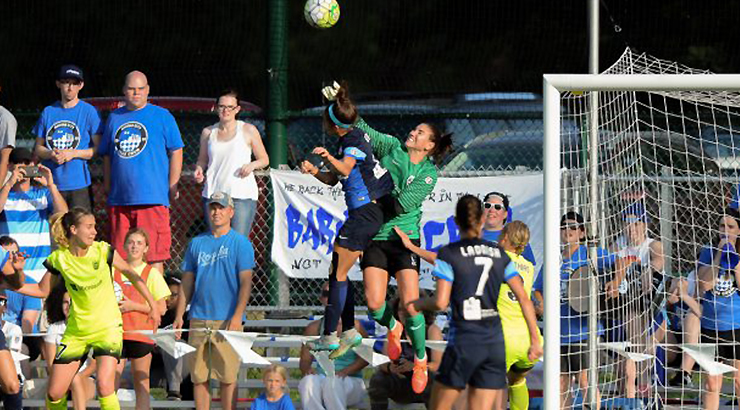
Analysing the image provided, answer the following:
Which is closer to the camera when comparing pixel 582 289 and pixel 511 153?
pixel 582 289

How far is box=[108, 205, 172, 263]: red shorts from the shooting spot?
12.3 metres

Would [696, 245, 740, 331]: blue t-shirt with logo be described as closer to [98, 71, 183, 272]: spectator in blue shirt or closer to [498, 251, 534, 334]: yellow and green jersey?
[498, 251, 534, 334]: yellow and green jersey

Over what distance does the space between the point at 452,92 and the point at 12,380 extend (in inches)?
202

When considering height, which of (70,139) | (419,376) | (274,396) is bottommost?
(274,396)

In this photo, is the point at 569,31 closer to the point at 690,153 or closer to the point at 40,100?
the point at 690,153

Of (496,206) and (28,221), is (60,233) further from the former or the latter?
(496,206)

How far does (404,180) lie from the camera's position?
1083cm

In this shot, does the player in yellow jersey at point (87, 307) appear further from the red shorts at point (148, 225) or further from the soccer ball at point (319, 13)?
the soccer ball at point (319, 13)

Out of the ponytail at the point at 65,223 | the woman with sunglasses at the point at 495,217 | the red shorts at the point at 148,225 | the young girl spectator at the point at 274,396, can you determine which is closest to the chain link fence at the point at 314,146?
the red shorts at the point at 148,225

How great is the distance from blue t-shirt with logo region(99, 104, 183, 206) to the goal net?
3.23 metres

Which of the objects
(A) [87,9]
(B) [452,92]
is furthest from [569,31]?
(A) [87,9]

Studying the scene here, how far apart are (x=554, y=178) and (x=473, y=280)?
861 millimetres

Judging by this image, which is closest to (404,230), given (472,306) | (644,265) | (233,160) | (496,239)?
(496,239)

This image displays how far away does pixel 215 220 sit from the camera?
11852 millimetres
